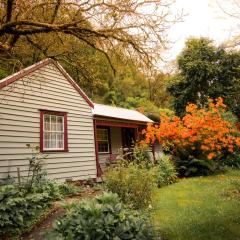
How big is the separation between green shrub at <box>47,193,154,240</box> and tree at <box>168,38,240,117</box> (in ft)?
58.9

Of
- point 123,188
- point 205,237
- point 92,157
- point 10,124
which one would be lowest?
point 205,237

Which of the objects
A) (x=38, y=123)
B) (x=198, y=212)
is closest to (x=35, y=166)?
(x=38, y=123)

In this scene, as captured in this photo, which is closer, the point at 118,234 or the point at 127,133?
the point at 118,234

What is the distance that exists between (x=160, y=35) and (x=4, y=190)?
18.0 feet

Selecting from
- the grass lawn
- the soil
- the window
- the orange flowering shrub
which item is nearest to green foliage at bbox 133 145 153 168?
the grass lawn

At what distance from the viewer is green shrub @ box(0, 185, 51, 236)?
21.4ft

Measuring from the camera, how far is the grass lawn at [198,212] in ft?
20.3

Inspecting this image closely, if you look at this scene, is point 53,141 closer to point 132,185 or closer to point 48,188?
point 48,188

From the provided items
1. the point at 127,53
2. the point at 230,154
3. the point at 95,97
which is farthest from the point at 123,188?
the point at 95,97

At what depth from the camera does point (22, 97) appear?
10664 mm

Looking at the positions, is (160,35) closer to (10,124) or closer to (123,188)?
(123,188)

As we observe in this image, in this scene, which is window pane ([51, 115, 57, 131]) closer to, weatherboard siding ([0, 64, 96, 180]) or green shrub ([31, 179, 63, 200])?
weatherboard siding ([0, 64, 96, 180])

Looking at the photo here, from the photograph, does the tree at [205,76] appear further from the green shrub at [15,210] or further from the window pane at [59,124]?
the green shrub at [15,210]

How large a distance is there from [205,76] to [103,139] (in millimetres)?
10218
